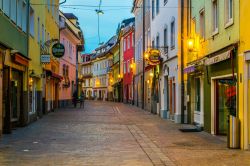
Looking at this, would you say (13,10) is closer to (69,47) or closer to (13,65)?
(13,65)

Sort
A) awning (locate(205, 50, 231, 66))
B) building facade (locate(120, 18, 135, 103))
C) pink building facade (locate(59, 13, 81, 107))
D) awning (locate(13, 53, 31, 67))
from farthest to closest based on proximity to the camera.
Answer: building facade (locate(120, 18, 135, 103)) → pink building facade (locate(59, 13, 81, 107)) → awning (locate(13, 53, 31, 67)) → awning (locate(205, 50, 231, 66))

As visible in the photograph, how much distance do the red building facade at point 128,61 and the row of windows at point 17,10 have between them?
33.7 m

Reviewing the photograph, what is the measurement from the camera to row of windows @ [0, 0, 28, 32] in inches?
714

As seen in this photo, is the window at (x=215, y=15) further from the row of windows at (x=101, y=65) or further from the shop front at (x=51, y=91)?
the row of windows at (x=101, y=65)

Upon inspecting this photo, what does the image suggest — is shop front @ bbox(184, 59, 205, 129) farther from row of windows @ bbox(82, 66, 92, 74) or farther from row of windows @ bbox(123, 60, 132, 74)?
row of windows @ bbox(82, 66, 92, 74)

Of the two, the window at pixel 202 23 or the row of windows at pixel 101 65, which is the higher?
the row of windows at pixel 101 65

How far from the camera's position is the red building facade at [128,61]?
57812 millimetres

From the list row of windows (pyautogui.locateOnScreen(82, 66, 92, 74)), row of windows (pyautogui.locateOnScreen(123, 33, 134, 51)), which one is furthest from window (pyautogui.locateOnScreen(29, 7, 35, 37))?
row of windows (pyautogui.locateOnScreen(82, 66, 92, 74))

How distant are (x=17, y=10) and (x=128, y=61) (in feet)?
133

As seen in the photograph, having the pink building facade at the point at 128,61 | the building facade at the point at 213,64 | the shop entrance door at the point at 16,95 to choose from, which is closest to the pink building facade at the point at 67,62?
the pink building facade at the point at 128,61

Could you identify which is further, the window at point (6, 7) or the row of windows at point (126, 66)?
the row of windows at point (126, 66)

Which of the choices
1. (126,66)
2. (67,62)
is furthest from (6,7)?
(126,66)

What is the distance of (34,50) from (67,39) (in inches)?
931

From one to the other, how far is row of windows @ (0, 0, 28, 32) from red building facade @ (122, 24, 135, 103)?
3375 cm
